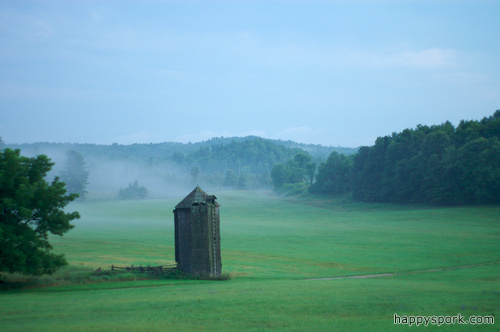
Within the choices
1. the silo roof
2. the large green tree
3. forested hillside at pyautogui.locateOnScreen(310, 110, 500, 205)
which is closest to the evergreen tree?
forested hillside at pyautogui.locateOnScreen(310, 110, 500, 205)

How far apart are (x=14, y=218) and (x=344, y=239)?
43759mm

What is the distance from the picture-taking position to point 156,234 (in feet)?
244

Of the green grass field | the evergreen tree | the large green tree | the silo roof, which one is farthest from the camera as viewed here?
the evergreen tree

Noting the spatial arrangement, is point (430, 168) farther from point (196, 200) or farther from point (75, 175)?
point (75, 175)

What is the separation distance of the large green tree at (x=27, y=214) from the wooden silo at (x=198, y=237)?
794 centimetres

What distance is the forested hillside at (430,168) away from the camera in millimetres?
96812

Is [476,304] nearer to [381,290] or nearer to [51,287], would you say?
[381,290]

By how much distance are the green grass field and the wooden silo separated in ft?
5.80

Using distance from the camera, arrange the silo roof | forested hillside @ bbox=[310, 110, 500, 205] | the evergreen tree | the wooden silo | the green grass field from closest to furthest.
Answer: the green grass field → the wooden silo → the silo roof → forested hillside @ bbox=[310, 110, 500, 205] → the evergreen tree

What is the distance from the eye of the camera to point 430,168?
362 ft

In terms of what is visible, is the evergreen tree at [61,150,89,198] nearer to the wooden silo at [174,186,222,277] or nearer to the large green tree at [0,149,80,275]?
the large green tree at [0,149,80,275]

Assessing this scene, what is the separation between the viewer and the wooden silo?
36281 mm

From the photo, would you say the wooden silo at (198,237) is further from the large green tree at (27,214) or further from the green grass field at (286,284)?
the large green tree at (27,214)

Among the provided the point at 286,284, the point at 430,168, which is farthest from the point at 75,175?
the point at 286,284
